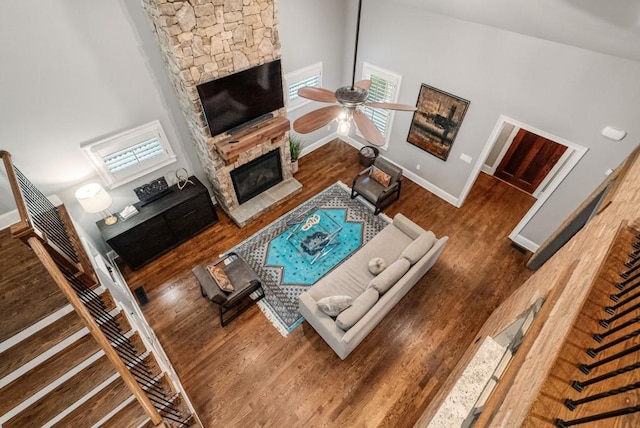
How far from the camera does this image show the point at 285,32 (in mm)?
5367

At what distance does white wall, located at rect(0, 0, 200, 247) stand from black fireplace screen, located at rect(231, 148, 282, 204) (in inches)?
66.3

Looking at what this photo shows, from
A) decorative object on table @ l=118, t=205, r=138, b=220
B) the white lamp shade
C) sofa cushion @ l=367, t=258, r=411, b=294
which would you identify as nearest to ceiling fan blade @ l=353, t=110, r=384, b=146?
sofa cushion @ l=367, t=258, r=411, b=294

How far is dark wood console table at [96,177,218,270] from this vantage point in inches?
185

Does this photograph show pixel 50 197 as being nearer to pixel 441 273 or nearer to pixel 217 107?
pixel 217 107

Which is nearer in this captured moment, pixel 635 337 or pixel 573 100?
pixel 635 337

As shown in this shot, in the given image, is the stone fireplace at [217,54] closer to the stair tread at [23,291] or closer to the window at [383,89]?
the window at [383,89]

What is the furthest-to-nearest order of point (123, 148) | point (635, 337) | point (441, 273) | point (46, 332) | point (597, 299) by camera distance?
point (441, 273) → point (123, 148) → point (46, 332) → point (597, 299) → point (635, 337)

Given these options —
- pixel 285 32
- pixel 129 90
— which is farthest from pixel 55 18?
pixel 285 32

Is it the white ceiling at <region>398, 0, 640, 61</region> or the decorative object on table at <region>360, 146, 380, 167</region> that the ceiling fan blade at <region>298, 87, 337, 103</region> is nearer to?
the white ceiling at <region>398, 0, 640, 61</region>

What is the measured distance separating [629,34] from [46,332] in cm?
642

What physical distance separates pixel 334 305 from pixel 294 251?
5.99ft

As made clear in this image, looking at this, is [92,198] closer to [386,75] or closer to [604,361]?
[604,361]

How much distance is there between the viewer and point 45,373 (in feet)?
8.64

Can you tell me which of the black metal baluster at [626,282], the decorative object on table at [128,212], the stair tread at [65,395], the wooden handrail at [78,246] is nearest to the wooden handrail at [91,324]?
the stair tread at [65,395]
